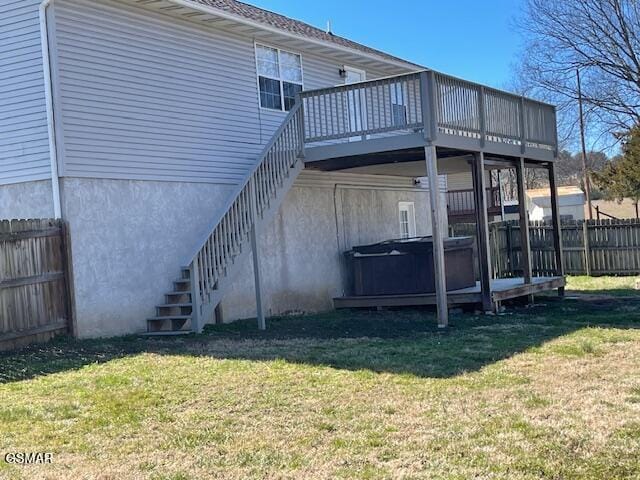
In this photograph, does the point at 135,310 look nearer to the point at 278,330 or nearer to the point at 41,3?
the point at 278,330

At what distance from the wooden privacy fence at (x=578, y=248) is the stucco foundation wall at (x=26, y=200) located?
12502mm

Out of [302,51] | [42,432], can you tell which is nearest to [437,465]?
[42,432]

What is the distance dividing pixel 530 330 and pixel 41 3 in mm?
8314

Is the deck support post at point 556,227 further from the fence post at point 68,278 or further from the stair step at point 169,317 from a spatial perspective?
the fence post at point 68,278

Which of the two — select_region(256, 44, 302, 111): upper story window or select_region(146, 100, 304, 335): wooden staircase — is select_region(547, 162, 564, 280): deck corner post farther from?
select_region(146, 100, 304, 335): wooden staircase

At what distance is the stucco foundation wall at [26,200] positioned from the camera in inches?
396

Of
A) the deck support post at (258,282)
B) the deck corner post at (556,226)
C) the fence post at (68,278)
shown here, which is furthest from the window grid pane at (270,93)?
the deck corner post at (556,226)

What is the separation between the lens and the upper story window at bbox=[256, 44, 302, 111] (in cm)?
1359

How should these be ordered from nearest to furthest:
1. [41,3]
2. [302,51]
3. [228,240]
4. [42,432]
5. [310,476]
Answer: [310,476]
[42,432]
[41,3]
[228,240]
[302,51]

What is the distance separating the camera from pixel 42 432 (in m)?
5.40

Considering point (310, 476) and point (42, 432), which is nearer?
point (310, 476)

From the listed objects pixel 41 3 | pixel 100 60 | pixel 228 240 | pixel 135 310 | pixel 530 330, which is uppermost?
pixel 41 3

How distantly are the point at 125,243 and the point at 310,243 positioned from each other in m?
4.68

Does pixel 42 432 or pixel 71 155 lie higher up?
pixel 71 155
